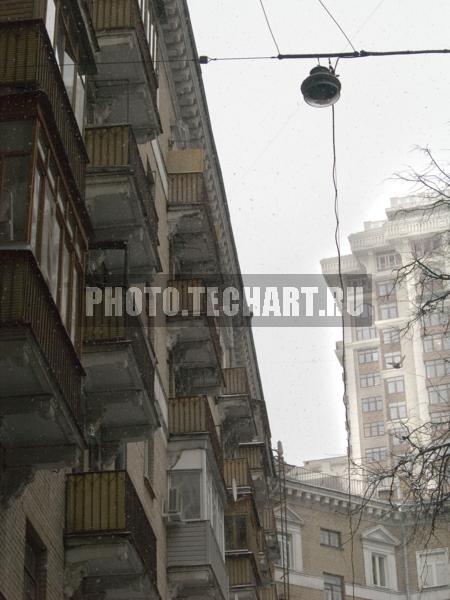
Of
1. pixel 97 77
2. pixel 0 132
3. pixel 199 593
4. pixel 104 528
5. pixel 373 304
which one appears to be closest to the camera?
pixel 0 132

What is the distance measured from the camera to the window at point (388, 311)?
11275cm

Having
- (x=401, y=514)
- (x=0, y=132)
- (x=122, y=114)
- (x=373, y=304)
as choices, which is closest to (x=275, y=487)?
(x=401, y=514)

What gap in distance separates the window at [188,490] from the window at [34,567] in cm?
898

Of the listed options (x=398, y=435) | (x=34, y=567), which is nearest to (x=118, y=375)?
(x=34, y=567)

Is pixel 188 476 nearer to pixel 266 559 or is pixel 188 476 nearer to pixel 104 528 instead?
pixel 104 528

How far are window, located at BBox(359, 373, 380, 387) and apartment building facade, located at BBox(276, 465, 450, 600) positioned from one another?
54.1 meters

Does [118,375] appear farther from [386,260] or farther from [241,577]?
[386,260]

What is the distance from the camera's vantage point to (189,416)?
25.4 meters

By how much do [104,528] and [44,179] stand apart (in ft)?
18.1

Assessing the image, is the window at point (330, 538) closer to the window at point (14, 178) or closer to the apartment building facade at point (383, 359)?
the window at point (14, 178)

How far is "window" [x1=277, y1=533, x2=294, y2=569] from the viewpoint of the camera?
49406 millimetres

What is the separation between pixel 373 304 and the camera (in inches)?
4471

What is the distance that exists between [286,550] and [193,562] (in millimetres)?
26160

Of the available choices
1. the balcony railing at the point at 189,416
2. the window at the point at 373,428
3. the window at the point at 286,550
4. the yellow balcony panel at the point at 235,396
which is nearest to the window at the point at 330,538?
the window at the point at 286,550
